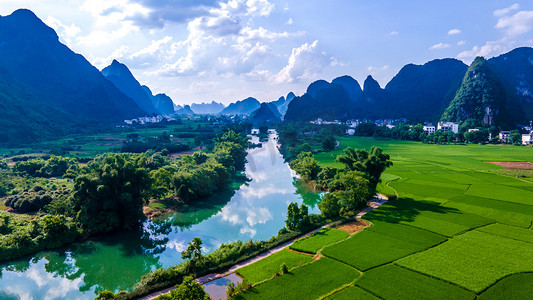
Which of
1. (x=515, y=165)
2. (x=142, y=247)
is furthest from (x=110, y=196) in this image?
(x=515, y=165)

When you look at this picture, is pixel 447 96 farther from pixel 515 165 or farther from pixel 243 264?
pixel 243 264

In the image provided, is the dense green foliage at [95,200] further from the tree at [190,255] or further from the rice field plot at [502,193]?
the rice field plot at [502,193]

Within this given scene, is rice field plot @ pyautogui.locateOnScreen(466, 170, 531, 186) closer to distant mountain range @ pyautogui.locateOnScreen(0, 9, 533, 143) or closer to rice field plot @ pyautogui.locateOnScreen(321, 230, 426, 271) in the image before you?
rice field plot @ pyautogui.locateOnScreen(321, 230, 426, 271)

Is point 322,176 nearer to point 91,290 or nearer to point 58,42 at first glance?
point 91,290

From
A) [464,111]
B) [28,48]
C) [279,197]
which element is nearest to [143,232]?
[279,197]

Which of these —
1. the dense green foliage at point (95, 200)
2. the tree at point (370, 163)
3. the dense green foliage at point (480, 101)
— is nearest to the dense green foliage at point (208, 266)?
the dense green foliage at point (95, 200)
